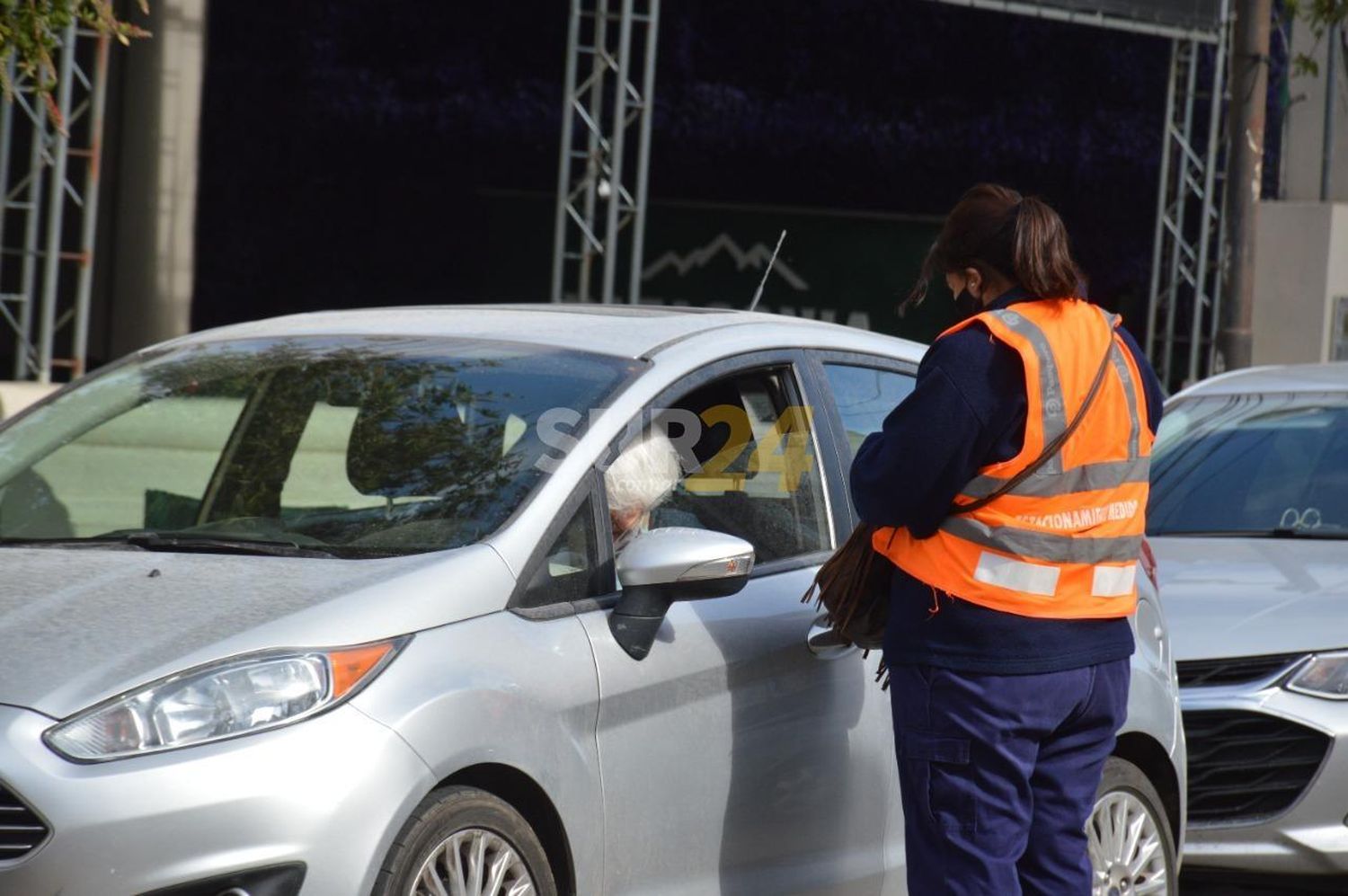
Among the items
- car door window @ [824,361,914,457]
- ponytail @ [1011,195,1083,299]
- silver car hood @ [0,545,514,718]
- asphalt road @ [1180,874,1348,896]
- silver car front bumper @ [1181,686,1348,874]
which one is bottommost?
asphalt road @ [1180,874,1348,896]

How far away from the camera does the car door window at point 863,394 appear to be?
456 centimetres

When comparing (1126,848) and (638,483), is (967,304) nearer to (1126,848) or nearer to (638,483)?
(638,483)

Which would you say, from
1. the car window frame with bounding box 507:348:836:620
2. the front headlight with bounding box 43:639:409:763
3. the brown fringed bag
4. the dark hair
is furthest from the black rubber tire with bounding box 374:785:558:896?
the dark hair

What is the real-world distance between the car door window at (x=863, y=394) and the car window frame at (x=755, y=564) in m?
0.09

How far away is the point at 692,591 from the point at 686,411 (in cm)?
55

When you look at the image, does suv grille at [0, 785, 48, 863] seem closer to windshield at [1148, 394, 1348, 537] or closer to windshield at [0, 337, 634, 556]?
windshield at [0, 337, 634, 556]

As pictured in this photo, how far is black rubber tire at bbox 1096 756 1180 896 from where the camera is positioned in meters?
4.66

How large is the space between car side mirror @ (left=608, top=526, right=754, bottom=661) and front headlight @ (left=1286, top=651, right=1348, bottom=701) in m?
2.61

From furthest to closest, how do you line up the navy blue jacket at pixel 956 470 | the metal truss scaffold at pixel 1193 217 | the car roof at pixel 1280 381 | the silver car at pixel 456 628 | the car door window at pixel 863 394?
the metal truss scaffold at pixel 1193 217 < the car roof at pixel 1280 381 < the car door window at pixel 863 394 < the navy blue jacket at pixel 956 470 < the silver car at pixel 456 628

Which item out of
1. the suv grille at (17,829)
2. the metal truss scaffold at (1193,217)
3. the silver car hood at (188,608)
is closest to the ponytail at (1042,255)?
the silver car hood at (188,608)

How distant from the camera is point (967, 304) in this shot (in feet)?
12.9

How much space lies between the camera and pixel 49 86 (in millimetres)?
5184

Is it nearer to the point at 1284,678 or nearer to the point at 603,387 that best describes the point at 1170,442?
the point at 1284,678
